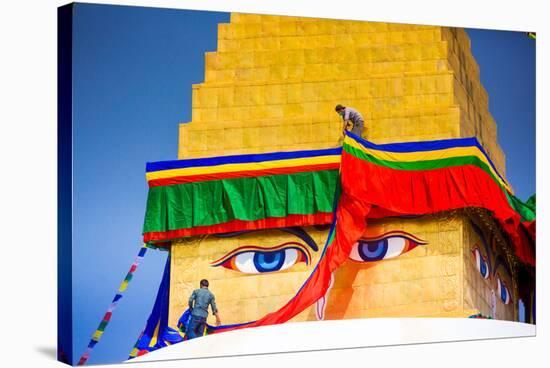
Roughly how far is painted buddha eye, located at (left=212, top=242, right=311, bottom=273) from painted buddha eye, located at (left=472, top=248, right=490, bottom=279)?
6.55 feet

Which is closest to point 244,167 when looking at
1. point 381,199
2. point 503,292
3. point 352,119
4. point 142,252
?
point 352,119

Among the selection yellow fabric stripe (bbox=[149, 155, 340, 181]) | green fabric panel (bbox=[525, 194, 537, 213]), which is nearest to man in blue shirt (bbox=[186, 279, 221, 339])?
yellow fabric stripe (bbox=[149, 155, 340, 181])

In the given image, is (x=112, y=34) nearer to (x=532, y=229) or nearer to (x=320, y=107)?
(x=320, y=107)

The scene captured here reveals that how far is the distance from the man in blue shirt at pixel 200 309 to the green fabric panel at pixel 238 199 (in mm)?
675

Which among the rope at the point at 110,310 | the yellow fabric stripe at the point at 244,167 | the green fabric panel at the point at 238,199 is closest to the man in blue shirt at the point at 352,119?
the yellow fabric stripe at the point at 244,167

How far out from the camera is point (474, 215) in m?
15.4

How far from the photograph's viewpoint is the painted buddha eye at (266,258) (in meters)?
14.4

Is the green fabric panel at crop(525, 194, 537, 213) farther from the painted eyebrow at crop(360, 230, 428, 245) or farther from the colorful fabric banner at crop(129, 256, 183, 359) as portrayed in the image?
the colorful fabric banner at crop(129, 256, 183, 359)

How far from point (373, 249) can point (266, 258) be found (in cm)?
117

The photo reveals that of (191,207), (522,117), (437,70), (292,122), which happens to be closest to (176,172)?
(191,207)

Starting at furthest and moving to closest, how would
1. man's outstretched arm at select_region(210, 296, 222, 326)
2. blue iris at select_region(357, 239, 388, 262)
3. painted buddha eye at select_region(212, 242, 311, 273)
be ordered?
blue iris at select_region(357, 239, 388, 262) < painted buddha eye at select_region(212, 242, 311, 273) < man's outstretched arm at select_region(210, 296, 222, 326)

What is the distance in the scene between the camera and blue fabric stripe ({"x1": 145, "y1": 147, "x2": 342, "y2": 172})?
46.3 feet

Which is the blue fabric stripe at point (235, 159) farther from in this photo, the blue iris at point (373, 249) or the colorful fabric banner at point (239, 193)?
the blue iris at point (373, 249)

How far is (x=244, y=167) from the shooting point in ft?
47.4
